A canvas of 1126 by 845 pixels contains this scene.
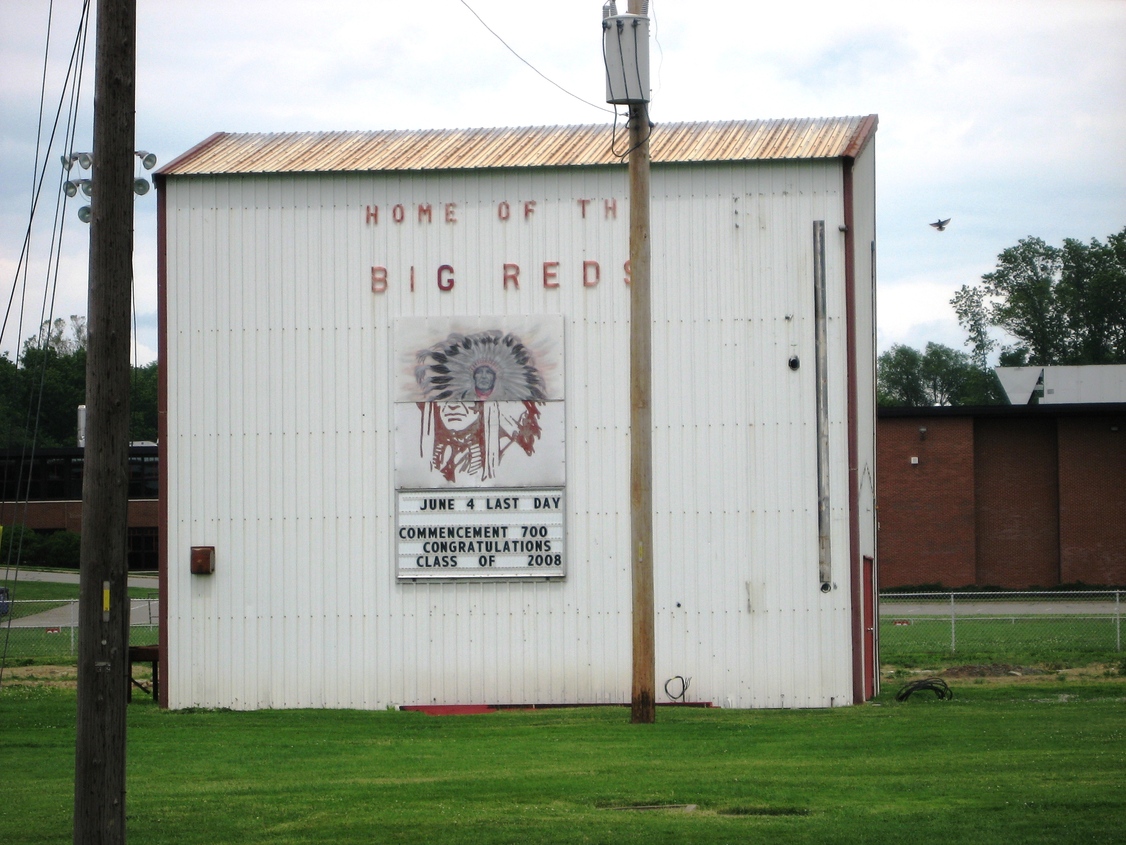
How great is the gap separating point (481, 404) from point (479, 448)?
2.10ft

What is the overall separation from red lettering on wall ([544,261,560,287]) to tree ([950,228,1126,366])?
9190cm

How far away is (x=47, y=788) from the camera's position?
485 inches

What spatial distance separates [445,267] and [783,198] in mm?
4972

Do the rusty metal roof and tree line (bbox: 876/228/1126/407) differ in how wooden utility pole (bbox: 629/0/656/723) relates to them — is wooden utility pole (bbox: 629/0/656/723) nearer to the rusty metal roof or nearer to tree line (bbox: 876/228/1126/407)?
the rusty metal roof

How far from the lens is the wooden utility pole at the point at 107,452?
8.20 metres

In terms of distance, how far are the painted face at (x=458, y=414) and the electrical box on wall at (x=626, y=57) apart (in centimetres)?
552

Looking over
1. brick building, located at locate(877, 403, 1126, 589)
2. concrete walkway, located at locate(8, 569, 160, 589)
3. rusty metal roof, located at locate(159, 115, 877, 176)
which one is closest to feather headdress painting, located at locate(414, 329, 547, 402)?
rusty metal roof, located at locate(159, 115, 877, 176)

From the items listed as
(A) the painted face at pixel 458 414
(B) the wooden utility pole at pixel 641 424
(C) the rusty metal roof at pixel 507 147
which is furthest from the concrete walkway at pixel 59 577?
(B) the wooden utility pole at pixel 641 424

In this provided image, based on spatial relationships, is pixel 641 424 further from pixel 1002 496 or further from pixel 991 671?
pixel 1002 496

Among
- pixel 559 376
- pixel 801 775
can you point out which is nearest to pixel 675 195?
pixel 559 376

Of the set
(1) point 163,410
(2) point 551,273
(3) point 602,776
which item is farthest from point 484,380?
(3) point 602,776

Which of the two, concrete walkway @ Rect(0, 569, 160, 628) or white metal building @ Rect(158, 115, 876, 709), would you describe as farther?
concrete walkway @ Rect(0, 569, 160, 628)

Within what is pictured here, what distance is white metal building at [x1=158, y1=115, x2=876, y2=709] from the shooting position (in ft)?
63.9

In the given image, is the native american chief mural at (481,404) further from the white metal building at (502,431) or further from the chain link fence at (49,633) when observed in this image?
the chain link fence at (49,633)
